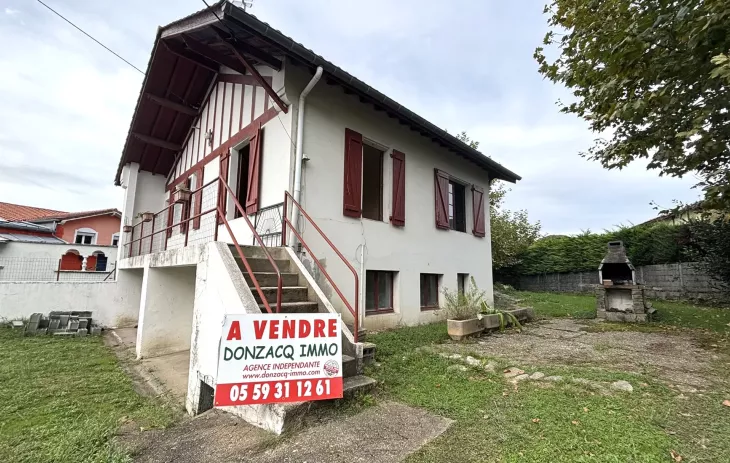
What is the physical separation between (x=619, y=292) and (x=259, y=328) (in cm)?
944

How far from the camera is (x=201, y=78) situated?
359 inches

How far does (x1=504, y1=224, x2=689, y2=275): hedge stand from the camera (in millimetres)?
12906

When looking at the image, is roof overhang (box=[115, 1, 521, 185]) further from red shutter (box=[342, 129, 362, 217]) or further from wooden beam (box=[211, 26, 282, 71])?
red shutter (box=[342, 129, 362, 217])

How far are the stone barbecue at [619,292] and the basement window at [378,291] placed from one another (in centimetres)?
557

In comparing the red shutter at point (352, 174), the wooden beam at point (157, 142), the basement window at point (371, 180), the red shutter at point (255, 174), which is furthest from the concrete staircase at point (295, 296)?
the wooden beam at point (157, 142)

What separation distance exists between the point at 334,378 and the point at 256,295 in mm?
1570

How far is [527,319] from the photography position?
804 centimetres

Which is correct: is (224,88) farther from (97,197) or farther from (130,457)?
(97,197)

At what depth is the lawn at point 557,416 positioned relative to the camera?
7.48ft

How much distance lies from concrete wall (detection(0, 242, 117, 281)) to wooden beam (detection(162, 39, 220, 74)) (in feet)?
24.9

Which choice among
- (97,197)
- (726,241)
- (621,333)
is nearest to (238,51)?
(621,333)

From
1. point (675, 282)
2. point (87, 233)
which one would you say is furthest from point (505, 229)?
point (87, 233)

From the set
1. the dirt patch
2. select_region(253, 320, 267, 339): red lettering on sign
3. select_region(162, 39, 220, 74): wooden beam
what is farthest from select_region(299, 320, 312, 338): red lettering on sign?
select_region(162, 39, 220, 74): wooden beam

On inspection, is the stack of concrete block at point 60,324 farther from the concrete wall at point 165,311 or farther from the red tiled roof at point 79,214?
the red tiled roof at point 79,214
